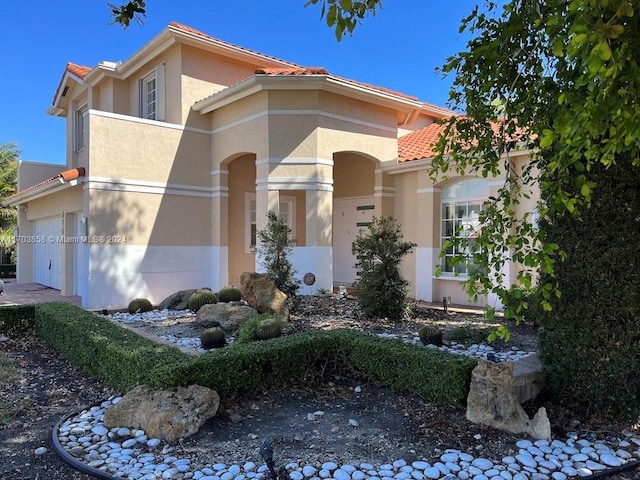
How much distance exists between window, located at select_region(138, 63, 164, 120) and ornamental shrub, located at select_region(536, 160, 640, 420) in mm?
12147

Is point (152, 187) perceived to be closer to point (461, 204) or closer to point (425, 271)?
point (425, 271)

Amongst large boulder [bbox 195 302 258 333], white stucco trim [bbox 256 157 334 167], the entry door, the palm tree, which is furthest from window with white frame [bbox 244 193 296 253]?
the palm tree

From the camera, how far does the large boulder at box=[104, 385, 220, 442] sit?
13.7ft

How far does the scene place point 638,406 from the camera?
4.18 metres

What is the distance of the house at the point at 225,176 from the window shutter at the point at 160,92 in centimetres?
5

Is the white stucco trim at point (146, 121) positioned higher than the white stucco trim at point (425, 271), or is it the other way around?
the white stucco trim at point (146, 121)

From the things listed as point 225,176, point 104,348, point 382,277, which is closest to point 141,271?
point 225,176

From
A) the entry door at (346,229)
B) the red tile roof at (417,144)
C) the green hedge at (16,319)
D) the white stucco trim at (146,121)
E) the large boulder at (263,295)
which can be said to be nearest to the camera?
the large boulder at (263,295)

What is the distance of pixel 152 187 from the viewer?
12.4 metres

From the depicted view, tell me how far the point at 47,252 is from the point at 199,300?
392 inches

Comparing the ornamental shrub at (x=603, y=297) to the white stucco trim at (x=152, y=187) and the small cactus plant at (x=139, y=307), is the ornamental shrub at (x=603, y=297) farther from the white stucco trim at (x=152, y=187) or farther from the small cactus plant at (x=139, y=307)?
the white stucco trim at (x=152, y=187)

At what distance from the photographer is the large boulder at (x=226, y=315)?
8.04m

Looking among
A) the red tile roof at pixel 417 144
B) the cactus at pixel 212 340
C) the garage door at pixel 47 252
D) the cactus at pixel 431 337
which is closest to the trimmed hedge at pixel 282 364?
the cactus at pixel 212 340

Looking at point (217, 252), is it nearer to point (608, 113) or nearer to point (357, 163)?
point (357, 163)
